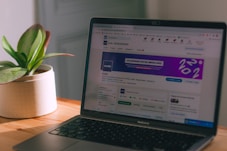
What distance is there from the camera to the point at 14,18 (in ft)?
4.42

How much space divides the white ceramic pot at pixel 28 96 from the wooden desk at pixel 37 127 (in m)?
0.02

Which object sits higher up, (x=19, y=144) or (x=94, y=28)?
(x=94, y=28)

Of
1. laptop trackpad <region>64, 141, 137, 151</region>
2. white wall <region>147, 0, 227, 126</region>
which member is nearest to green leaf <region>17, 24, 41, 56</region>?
laptop trackpad <region>64, 141, 137, 151</region>

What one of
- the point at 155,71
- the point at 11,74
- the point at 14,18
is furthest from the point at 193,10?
the point at 11,74

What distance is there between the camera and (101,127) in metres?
0.98

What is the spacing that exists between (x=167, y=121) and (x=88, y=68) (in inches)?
9.6

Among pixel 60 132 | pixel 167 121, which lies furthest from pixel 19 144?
pixel 167 121

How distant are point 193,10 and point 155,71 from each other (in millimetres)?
898

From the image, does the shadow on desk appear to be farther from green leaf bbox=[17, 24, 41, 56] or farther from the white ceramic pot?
green leaf bbox=[17, 24, 41, 56]

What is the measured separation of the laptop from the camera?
2.96ft

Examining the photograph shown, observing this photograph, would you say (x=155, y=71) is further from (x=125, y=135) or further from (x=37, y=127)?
(x=37, y=127)

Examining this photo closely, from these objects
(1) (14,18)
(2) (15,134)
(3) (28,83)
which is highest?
(1) (14,18)

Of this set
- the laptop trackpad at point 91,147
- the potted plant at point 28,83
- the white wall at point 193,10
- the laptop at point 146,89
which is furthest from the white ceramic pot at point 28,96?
the white wall at point 193,10

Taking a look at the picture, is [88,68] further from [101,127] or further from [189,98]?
[189,98]
